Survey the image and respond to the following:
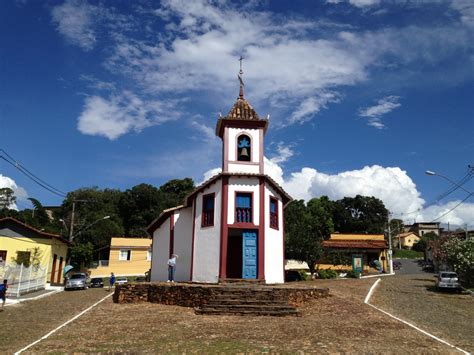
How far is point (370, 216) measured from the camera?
288 ft

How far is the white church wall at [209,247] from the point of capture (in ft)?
71.5

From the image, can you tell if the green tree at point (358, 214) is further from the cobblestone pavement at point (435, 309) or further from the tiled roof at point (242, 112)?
the tiled roof at point (242, 112)

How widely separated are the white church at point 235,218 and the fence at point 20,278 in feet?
28.6

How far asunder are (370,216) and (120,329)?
8013 cm

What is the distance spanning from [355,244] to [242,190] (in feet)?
112

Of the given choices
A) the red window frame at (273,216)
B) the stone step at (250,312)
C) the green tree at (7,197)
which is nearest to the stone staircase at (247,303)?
the stone step at (250,312)

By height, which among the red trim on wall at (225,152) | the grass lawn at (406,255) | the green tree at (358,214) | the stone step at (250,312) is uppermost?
the green tree at (358,214)

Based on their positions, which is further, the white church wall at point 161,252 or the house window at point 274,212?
the white church wall at point 161,252

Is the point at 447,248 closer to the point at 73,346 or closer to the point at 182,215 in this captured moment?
the point at 182,215

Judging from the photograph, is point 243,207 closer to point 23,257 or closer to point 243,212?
point 243,212

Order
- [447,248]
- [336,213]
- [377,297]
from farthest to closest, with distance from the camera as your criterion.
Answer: [336,213]
[447,248]
[377,297]

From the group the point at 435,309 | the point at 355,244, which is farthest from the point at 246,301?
the point at 355,244

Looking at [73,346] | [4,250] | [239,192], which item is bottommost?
[73,346]

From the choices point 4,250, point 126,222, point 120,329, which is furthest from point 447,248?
point 126,222
